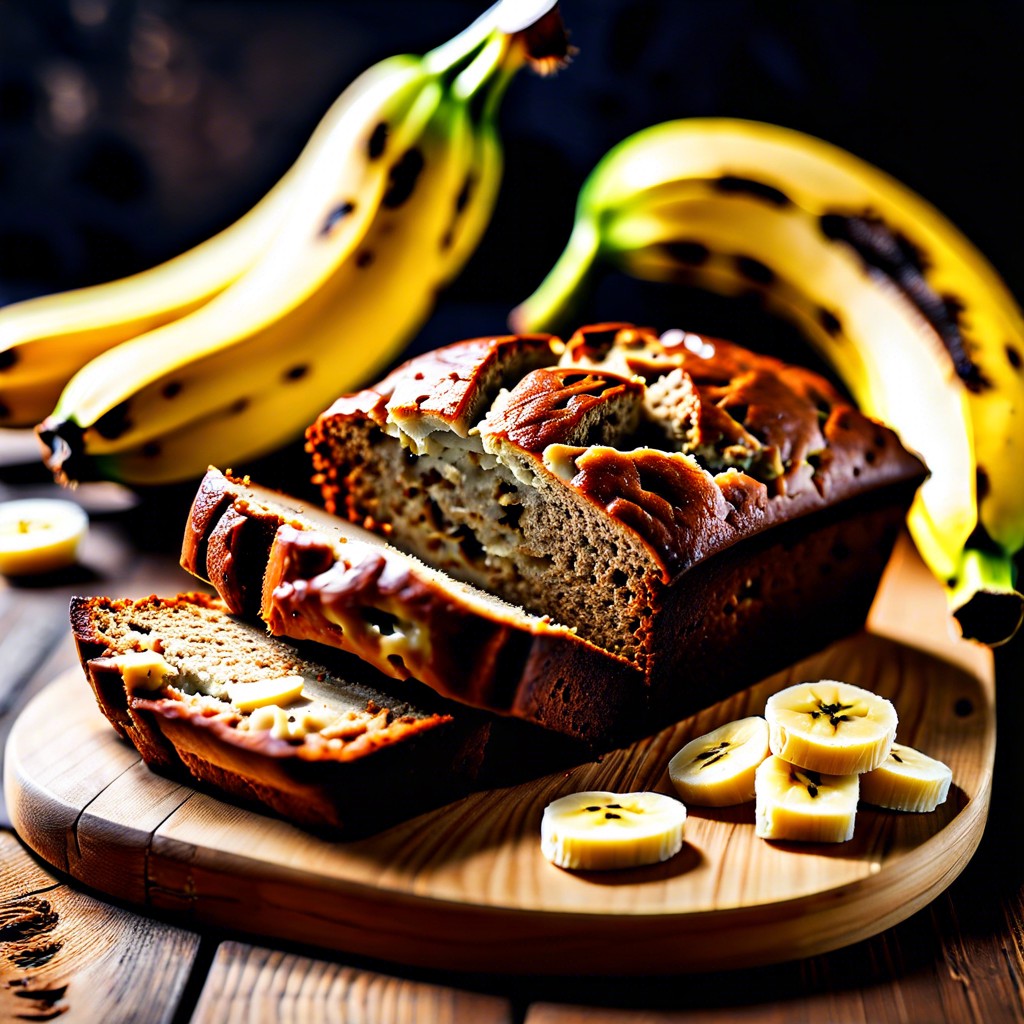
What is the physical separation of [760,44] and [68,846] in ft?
10.5

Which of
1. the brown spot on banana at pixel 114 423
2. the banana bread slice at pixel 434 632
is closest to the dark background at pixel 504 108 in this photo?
the brown spot on banana at pixel 114 423

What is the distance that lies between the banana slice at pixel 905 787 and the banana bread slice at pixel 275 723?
0.71m

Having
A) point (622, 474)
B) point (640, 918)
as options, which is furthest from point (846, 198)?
point (640, 918)

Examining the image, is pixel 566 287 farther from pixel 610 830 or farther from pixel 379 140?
pixel 610 830

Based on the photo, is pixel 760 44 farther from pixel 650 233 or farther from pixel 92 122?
pixel 92 122

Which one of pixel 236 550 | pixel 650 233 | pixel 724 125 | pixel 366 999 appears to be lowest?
pixel 366 999

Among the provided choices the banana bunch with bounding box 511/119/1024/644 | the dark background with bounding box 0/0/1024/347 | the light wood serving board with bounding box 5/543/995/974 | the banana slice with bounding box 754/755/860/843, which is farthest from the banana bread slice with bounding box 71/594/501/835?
the dark background with bounding box 0/0/1024/347

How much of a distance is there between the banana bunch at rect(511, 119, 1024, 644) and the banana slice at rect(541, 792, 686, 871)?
110 centimetres

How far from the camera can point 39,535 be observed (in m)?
3.37

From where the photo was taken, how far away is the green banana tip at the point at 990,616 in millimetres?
2738

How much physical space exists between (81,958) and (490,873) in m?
0.67

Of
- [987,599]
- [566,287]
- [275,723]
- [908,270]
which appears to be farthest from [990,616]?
[275,723]

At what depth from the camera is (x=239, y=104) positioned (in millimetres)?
4281

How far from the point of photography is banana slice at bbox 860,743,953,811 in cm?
217
